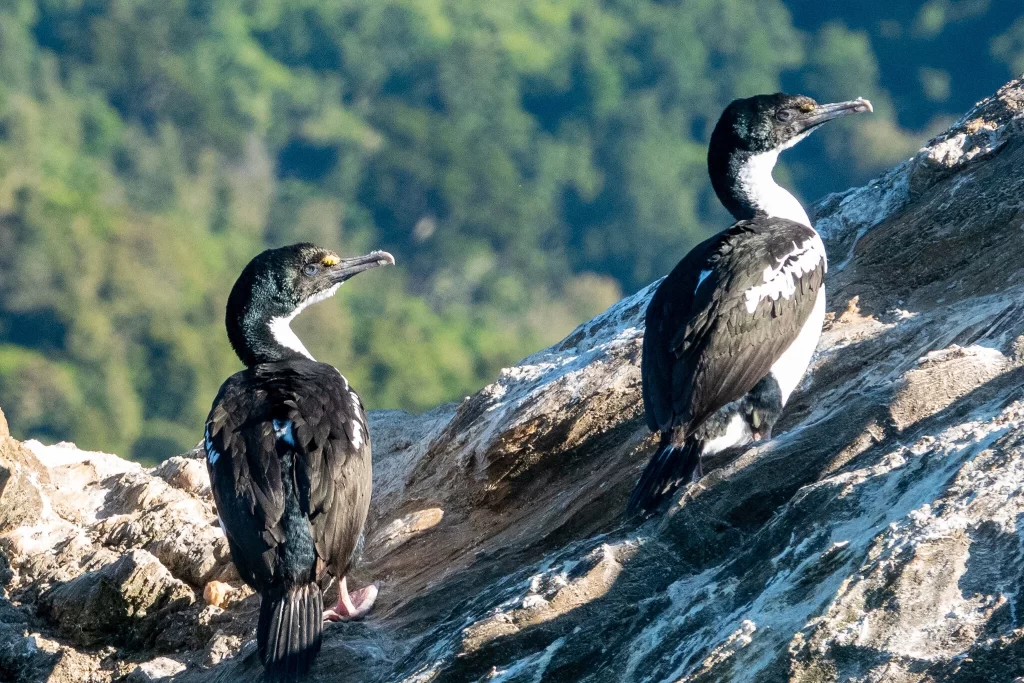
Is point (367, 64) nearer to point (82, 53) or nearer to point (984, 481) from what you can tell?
point (82, 53)

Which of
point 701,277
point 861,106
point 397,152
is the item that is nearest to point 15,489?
point 701,277

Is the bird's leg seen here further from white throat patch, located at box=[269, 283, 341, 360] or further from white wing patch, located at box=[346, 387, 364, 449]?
white throat patch, located at box=[269, 283, 341, 360]

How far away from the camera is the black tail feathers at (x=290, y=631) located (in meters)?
7.59

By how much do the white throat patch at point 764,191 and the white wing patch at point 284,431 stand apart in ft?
9.17

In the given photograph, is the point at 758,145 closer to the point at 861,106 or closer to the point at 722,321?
the point at 861,106

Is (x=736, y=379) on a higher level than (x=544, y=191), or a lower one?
lower

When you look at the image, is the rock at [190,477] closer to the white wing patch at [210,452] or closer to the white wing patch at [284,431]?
the white wing patch at [210,452]

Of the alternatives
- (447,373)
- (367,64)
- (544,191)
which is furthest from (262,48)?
(447,373)

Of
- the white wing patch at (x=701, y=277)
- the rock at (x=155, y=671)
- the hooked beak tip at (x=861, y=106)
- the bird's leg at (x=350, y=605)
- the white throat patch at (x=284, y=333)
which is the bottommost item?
the bird's leg at (x=350, y=605)

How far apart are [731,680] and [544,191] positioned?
101 metres

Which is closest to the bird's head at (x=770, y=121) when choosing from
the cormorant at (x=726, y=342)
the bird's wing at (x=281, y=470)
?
the cormorant at (x=726, y=342)

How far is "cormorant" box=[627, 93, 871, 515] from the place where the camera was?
8.06 m

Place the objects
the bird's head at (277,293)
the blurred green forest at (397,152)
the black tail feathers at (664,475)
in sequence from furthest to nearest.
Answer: the blurred green forest at (397,152)
the bird's head at (277,293)
the black tail feathers at (664,475)

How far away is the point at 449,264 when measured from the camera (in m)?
97.2
